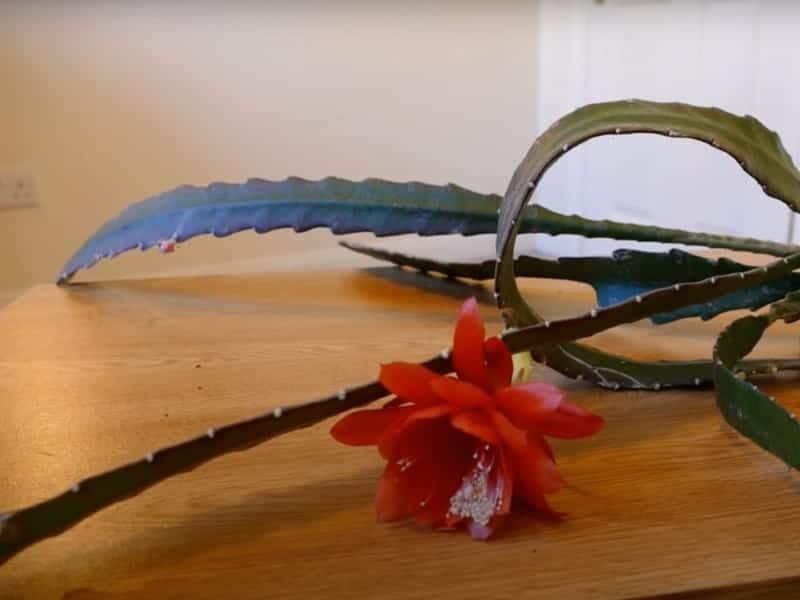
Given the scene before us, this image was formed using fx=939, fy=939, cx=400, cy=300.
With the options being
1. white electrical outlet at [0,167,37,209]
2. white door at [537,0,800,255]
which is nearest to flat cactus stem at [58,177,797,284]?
white door at [537,0,800,255]

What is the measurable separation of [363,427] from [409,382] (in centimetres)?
4

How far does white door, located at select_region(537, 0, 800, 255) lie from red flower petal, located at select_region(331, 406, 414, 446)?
1.07 m

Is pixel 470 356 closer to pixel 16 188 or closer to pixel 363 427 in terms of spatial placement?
pixel 363 427

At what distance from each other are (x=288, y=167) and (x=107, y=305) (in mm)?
1405

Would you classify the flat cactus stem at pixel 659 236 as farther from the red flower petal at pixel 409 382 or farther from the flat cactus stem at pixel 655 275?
the red flower petal at pixel 409 382

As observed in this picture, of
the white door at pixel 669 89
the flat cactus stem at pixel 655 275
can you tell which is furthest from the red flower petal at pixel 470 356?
the white door at pixel 669 89

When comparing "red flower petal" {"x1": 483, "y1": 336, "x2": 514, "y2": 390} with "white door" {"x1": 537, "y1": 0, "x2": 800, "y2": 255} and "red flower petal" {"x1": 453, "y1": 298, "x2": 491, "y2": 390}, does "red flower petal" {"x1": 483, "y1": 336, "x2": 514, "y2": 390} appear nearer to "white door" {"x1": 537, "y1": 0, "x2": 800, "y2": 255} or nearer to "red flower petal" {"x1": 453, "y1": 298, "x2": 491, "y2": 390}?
"red flower petal" {"x1": 453, "y1": 298, "x2": 491, "y2": 390}

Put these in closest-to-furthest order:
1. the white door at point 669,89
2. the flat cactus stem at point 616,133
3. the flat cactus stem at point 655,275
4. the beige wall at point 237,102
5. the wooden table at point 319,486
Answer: the wooden table at point 319,486
the flat cactus stem at point 616,133
the flat cactus stem at point 655,275
the white door at point 669,89
the beige wall at point 237,102

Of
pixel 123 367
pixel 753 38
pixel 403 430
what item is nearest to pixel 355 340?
pixel 123 367

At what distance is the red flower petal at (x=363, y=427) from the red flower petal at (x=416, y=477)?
17mm

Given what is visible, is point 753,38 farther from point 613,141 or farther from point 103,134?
point 103,134

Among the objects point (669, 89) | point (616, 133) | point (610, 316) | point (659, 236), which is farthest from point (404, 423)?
point (669, 89)

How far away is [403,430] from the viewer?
0.48m

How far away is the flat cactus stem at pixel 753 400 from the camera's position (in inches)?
20.1
